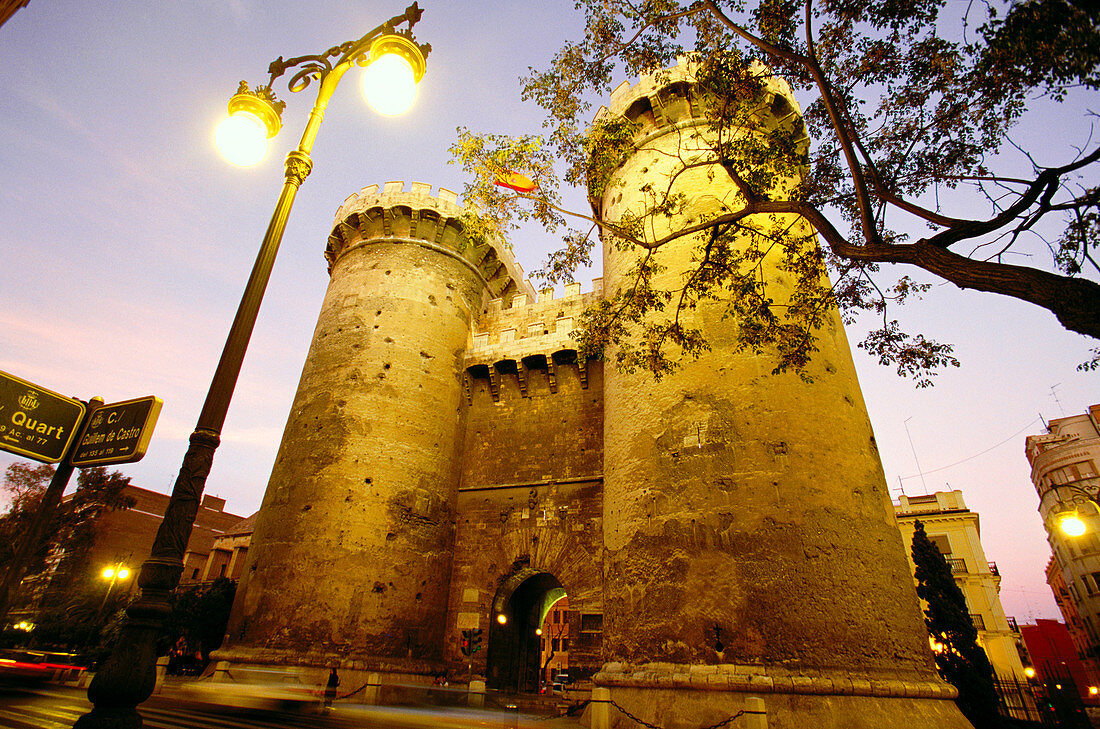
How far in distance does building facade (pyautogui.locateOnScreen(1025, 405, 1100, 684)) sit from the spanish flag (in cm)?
3189

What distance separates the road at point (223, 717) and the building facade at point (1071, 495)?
3200 cm

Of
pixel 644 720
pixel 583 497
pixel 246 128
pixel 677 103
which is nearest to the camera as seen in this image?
pixel 246 128

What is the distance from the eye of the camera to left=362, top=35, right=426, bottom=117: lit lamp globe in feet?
15.1

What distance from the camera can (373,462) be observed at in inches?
501

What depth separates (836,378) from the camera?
9.43 m

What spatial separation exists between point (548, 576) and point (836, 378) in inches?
336

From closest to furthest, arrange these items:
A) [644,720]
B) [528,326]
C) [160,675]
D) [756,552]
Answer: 1. [644,720]
2. [756,552]
3. [160,675]
4. [528,326]

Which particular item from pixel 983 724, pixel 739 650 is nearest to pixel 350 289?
pixel 739 650

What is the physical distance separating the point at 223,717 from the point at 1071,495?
37754 mm

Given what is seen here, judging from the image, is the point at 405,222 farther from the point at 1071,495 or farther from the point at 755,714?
the point at 1071,495

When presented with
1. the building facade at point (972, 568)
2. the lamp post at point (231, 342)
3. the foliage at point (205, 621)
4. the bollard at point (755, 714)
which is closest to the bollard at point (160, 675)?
the foliage at point (205, 621)

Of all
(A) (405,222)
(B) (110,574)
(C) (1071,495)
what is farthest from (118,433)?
(C) (1071,495)

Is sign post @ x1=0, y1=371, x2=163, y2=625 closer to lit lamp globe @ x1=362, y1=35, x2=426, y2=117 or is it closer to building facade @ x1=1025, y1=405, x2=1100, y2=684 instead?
lit lamp globe @ x1=362, y1=35, x2=426, y2=117

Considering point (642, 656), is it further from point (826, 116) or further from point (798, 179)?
point (798, 179)
